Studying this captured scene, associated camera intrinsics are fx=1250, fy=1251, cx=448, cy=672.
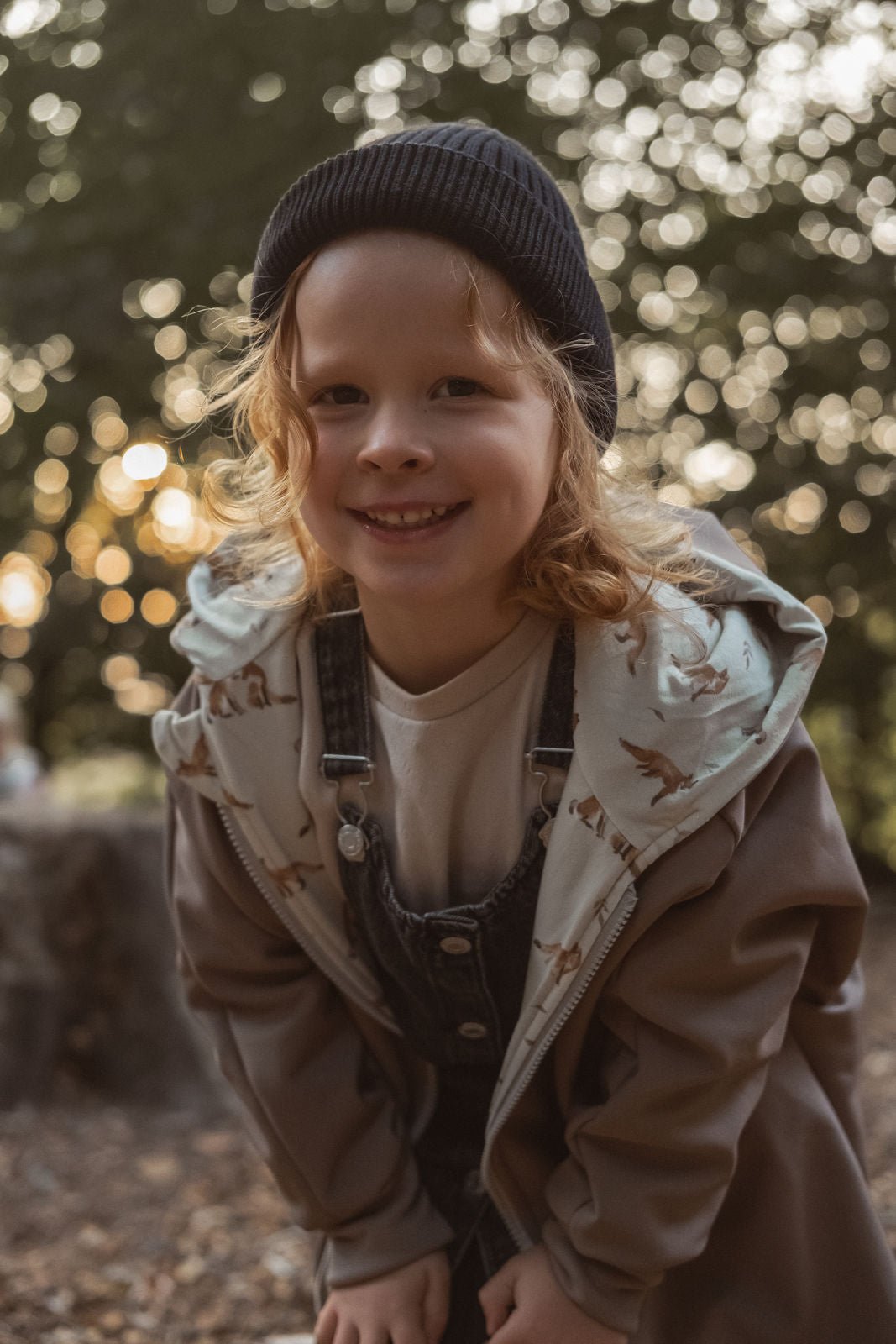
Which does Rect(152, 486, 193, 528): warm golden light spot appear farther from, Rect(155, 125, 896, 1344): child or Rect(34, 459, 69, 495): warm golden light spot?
Rect(155, 125, 896, 1344): child

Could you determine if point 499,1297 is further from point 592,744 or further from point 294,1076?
point 592,744

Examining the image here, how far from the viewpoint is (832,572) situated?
16.3ft

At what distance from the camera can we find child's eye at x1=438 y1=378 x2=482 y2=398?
54.1 inches

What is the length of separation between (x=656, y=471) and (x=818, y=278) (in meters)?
1.05

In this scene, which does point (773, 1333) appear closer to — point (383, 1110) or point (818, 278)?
point (383, 1110)

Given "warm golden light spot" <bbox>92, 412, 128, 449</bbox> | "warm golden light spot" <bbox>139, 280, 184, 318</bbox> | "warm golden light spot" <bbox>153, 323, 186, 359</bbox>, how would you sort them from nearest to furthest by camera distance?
"warm golden light spot" <bbox>139, 280, 184, 318</bbox> → "warm golden light spot" <bbox>153, 323, 186, 359</bbox> → "warm golden light spot" <bbox>92, 412, 128, 449</bbox>

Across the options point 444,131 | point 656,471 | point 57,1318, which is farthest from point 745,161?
point 57,1318

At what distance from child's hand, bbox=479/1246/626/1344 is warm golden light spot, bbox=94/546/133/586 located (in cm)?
377

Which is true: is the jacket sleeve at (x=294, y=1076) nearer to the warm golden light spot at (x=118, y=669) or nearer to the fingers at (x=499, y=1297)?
the fingers at (x=499, y=1297)

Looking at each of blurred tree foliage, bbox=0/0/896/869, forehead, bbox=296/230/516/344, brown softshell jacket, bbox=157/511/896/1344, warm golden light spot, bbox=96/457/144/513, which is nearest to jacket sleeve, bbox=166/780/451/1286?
brown softshell jacket, bbox=157/511/896/1344

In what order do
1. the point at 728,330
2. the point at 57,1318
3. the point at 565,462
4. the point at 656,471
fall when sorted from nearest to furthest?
the point at 565,462, the point at 57,1318, the point at 656,471, the point at 728,330

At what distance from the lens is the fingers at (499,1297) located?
1489 millimetres

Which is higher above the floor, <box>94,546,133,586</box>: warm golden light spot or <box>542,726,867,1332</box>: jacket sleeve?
<box>542,726,867,1332</box>: jacket sleeve

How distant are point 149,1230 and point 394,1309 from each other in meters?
1.33
